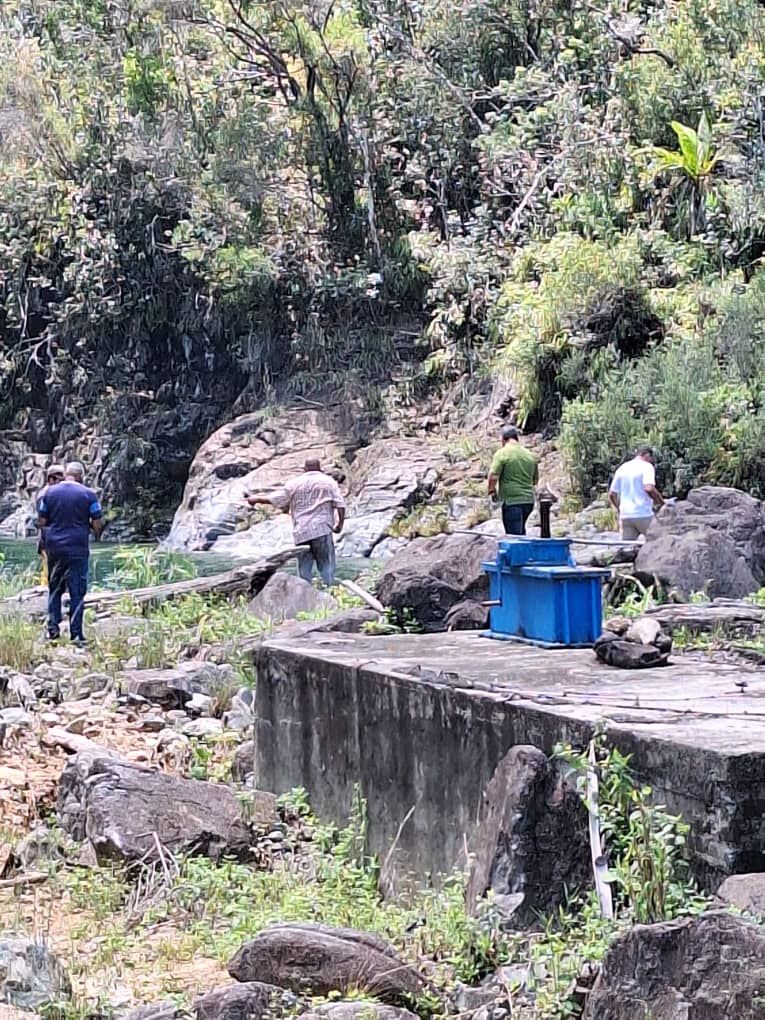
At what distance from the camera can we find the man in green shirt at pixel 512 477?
49.2 ft

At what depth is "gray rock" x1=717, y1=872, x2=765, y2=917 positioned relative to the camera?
4266 millimetres

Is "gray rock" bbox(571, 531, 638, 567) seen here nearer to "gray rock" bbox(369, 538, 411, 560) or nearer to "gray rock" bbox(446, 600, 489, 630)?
"gray rock" bbox(446, 600, 489, 630)

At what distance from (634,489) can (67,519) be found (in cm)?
538

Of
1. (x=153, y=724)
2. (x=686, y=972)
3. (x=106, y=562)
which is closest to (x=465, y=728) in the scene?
(x=686, y=972)

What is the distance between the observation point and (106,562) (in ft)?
88.2

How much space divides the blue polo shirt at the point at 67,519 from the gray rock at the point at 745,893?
9287 millimetres

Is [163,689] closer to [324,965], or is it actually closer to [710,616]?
[710,616]

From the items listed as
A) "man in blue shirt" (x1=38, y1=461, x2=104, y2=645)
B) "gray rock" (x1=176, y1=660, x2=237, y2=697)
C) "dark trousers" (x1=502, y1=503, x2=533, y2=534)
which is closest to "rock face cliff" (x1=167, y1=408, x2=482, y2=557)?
"dark trousers" (x1=502, y1=503, x2=533, y2=534)

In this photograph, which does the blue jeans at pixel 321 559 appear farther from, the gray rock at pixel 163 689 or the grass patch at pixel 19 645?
the gray rock at pixel 163 689

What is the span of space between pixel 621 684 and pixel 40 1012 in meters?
2.73

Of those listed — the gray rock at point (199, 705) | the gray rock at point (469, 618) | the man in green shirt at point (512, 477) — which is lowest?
the gray rock at point (199, 705)

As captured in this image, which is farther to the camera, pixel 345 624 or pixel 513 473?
pixel 513 473

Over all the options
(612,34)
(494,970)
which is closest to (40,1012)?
(494,970)

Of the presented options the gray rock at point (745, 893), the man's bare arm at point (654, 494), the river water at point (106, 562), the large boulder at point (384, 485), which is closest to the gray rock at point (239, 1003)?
the gray rock at point (745, 893)
